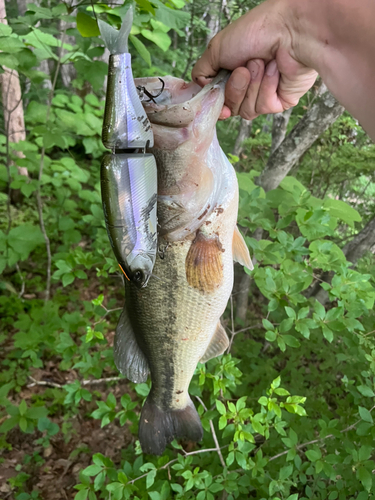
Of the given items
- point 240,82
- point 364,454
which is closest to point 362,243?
point 364,454

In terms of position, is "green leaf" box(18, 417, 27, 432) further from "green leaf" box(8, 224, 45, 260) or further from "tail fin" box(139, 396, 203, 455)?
"green leaf" box(8, 224, 45, 260)

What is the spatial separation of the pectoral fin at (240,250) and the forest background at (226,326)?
0.69ft

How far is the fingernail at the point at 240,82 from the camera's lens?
4.26 ft

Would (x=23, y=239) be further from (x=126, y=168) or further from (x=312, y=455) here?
(x=312, y=455)

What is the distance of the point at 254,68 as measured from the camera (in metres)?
1.36

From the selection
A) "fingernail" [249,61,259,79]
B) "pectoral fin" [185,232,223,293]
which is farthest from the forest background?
"fingernail" [249,61,259,79]

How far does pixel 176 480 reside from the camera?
253 centimetres

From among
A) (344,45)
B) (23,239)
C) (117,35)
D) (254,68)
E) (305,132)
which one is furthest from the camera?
(23,239)

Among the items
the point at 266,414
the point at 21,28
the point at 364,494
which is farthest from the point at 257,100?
the point at 364,494

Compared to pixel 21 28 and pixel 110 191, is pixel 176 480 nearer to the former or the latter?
pixel 110 191

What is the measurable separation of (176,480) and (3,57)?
10.8 ft

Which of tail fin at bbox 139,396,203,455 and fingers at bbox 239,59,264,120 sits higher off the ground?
fingers at bbox 239,59,264,120

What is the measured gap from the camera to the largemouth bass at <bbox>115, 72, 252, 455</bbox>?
1.20 metres

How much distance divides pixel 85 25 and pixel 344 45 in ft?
4.04
